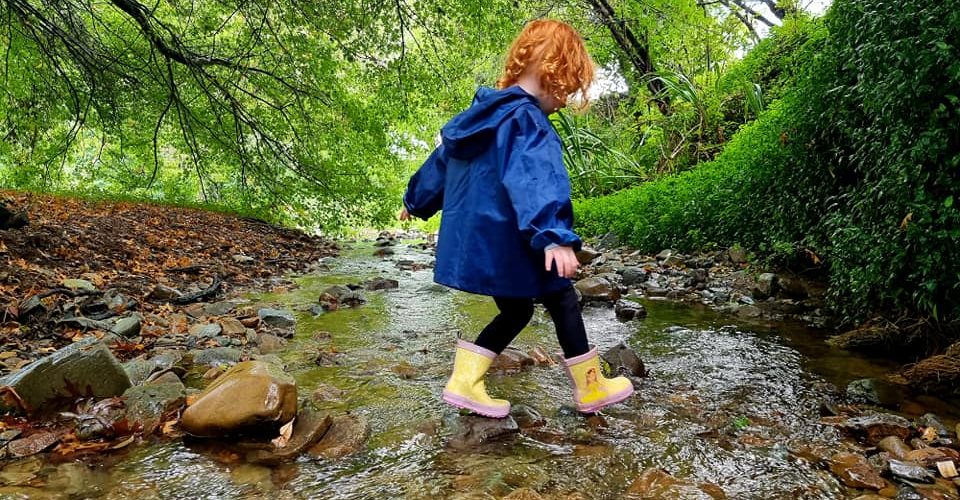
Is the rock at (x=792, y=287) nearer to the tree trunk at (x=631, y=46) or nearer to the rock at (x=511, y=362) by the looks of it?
the rock at (x=511, y=362)

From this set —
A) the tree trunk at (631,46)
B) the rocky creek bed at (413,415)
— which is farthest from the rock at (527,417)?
the tree trunk at (631,46)

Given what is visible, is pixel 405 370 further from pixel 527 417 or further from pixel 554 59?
pixel 554 59

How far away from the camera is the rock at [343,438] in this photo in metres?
1.97

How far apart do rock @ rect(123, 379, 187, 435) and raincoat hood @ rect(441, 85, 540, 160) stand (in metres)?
1.53

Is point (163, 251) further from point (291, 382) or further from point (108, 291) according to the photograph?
point (291, 382)

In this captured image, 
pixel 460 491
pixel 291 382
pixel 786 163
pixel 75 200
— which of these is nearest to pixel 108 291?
pixel 291 382

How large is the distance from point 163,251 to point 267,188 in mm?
1444

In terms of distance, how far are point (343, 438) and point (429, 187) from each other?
46.5 inches

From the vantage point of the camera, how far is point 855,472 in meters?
1.81

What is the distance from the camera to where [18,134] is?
280 inches

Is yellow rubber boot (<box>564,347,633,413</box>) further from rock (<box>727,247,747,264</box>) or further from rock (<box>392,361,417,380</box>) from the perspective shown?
rock (<box>727,247,747,264</box>)

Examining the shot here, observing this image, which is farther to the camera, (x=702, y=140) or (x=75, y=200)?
(x=702, y=140)

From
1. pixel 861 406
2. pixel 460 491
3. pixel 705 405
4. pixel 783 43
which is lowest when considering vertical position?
pixel 861 406

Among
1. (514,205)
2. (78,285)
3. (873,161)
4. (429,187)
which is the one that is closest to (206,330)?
(78,285)
